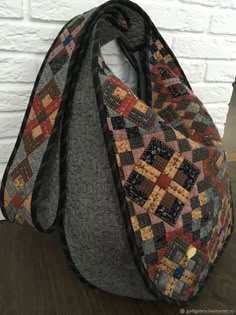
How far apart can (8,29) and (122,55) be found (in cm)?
27

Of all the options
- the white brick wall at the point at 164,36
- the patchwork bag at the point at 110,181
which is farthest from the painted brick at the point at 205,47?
the patchwork bag at the point at 110,181

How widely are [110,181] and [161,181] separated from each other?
0.08m

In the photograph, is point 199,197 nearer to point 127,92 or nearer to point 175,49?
point 127,92

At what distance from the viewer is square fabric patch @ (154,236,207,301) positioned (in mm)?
526

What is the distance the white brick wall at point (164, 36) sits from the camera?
0.68 m

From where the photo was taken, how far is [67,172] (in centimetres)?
54

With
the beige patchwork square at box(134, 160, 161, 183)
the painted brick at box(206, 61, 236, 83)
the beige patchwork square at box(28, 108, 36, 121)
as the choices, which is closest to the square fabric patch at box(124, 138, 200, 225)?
the beige patchwork square at box(134, 160, 161, 183)

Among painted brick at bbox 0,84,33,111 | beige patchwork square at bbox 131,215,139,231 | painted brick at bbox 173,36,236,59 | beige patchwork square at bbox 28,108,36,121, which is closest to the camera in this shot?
beige patchwork square at bbox 131,215,139,231

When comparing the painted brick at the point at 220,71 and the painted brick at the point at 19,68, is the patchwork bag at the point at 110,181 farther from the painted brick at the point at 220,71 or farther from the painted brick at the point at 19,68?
the painted brick at the point at 220,71

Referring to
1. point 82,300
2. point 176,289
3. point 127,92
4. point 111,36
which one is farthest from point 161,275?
point 111,36

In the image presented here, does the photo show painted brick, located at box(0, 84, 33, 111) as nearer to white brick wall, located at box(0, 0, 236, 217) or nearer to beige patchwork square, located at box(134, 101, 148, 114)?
white brick wall, located at box(0, 0, 236, 217)

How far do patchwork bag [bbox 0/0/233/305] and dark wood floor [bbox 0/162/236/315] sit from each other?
3 centimetres

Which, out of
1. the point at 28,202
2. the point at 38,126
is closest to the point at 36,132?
the point at 38,126

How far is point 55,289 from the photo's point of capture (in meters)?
0.59
